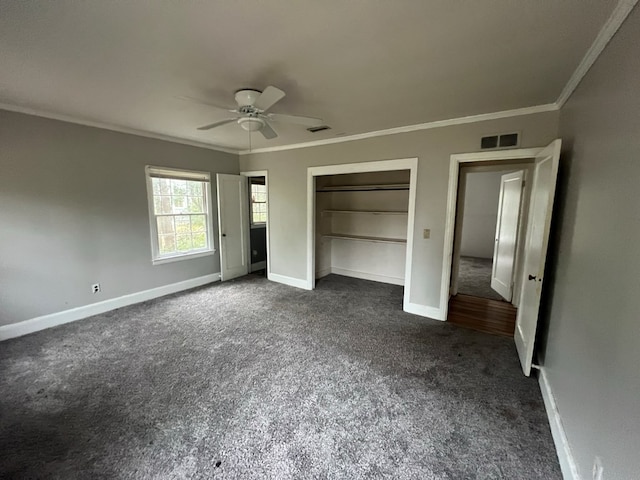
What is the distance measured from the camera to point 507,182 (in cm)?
452

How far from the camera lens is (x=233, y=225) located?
205 inches

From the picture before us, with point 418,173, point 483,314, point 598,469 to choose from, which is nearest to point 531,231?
point 418,173

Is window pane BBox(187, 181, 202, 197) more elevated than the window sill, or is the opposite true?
window pane BBox(187, 181, 202, 197)

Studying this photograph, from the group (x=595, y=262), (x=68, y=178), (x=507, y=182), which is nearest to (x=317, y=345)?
(x=595, y=262)

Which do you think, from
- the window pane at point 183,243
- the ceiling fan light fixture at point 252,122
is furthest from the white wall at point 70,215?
the ceiling fan light fixture at point 252,122

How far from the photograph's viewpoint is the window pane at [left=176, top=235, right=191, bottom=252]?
4598 millimetres

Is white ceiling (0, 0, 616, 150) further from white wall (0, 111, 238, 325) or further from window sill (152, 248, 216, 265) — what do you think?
window sill (152, 248, 216, 265)

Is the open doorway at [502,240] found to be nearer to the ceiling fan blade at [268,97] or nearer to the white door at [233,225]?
the ceiling fan blade at [268,97]

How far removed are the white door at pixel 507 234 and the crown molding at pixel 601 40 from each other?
2124mm

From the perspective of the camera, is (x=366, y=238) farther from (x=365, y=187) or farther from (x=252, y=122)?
(x=252, y=122)

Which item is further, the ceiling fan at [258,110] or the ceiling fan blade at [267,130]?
the ceiling fan blade at [267,130]

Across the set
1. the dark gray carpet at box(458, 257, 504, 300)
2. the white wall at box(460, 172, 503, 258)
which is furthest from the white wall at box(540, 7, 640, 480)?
the white wall at box(460, 172, 503, 258)

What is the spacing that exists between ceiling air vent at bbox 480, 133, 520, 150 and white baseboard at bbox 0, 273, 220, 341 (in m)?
4.77

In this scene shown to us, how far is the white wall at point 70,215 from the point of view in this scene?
296 cm
